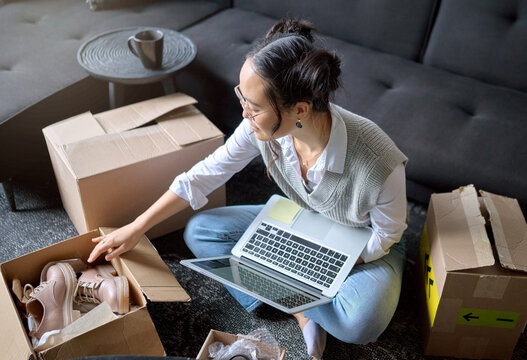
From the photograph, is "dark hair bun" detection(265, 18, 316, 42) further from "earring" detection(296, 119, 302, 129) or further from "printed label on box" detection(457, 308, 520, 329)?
"printed label on box" detection(457, 308, 520, 329)

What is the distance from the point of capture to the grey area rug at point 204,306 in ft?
4.65

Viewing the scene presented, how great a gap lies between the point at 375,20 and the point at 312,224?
951 millimetres

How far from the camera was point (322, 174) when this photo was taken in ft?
4.12

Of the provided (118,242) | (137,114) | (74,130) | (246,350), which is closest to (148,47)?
(137,114)

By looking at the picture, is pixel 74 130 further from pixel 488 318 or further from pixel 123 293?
pixel 488 318

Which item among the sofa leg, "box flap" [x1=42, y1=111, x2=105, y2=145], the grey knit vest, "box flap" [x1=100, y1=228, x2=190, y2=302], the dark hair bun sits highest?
the dark hair bun

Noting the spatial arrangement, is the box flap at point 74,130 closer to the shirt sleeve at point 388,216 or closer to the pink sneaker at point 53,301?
the pink sneaker at point 53,301

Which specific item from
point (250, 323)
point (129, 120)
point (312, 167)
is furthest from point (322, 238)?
point (129, 120)

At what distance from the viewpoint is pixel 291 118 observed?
114 cm

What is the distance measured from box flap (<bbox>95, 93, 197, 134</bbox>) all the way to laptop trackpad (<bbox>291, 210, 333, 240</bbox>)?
554 mm

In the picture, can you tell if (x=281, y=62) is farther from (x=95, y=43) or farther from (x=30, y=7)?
(x=30, y=7)

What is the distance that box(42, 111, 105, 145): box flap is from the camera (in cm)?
156

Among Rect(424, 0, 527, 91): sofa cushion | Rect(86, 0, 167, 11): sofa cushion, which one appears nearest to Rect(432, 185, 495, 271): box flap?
Rect(424, 0, 527, 91): sofa cushion

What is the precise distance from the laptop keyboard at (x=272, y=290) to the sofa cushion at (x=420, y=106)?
61 cm
